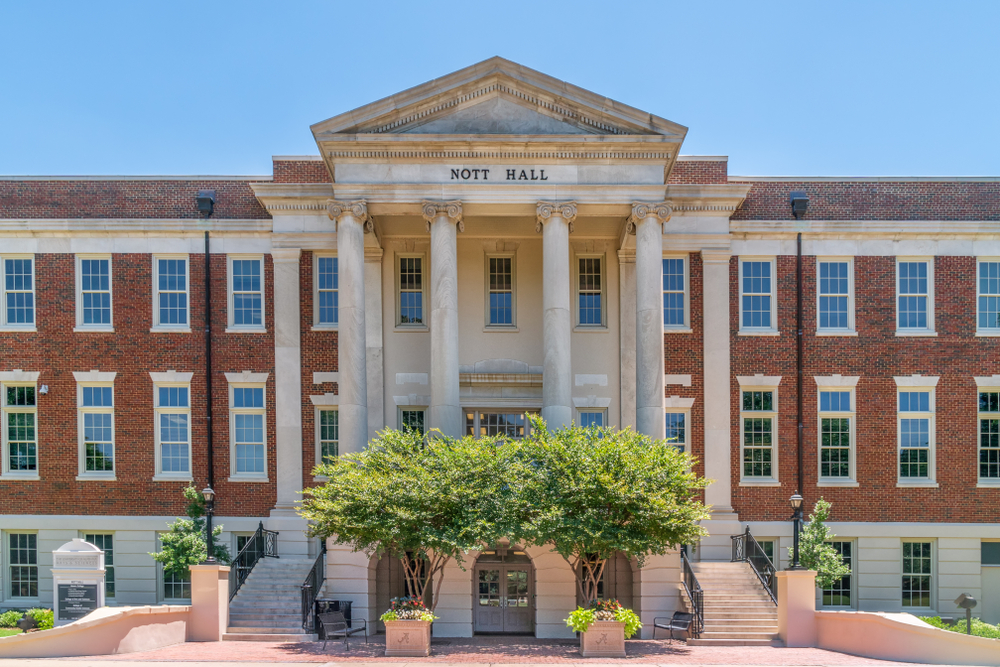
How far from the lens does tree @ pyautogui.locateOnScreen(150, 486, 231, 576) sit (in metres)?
23.1

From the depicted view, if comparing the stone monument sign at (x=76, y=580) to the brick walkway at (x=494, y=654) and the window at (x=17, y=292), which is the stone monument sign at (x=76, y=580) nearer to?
the brick walkway at (x=494, y=654)

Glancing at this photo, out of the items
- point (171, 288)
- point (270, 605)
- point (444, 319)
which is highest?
point (171, 288)

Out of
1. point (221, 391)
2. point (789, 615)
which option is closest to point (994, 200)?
point (789, 615)

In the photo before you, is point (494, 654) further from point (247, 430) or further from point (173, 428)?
point (173, 428)

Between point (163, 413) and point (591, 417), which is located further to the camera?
point (591, 417)

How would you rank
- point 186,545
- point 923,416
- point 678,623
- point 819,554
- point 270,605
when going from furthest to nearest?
point 923,416, point 186,545, point 819,554, point 270,605, point 678,623

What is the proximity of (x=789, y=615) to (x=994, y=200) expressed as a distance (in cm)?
1639

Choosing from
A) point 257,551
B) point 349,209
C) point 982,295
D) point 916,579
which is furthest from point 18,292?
point 982,295

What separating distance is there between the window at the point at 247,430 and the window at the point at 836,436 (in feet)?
59.8

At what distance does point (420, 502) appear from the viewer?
18812 millimetres

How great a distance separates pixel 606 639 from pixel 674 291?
12.1 metres

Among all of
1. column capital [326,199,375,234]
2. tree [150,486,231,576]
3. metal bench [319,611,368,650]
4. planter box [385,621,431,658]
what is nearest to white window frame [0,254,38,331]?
tree [150,486,231,576]

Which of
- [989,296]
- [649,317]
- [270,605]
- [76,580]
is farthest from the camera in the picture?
[989,296]

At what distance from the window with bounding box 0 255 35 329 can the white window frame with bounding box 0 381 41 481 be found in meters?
2.08
